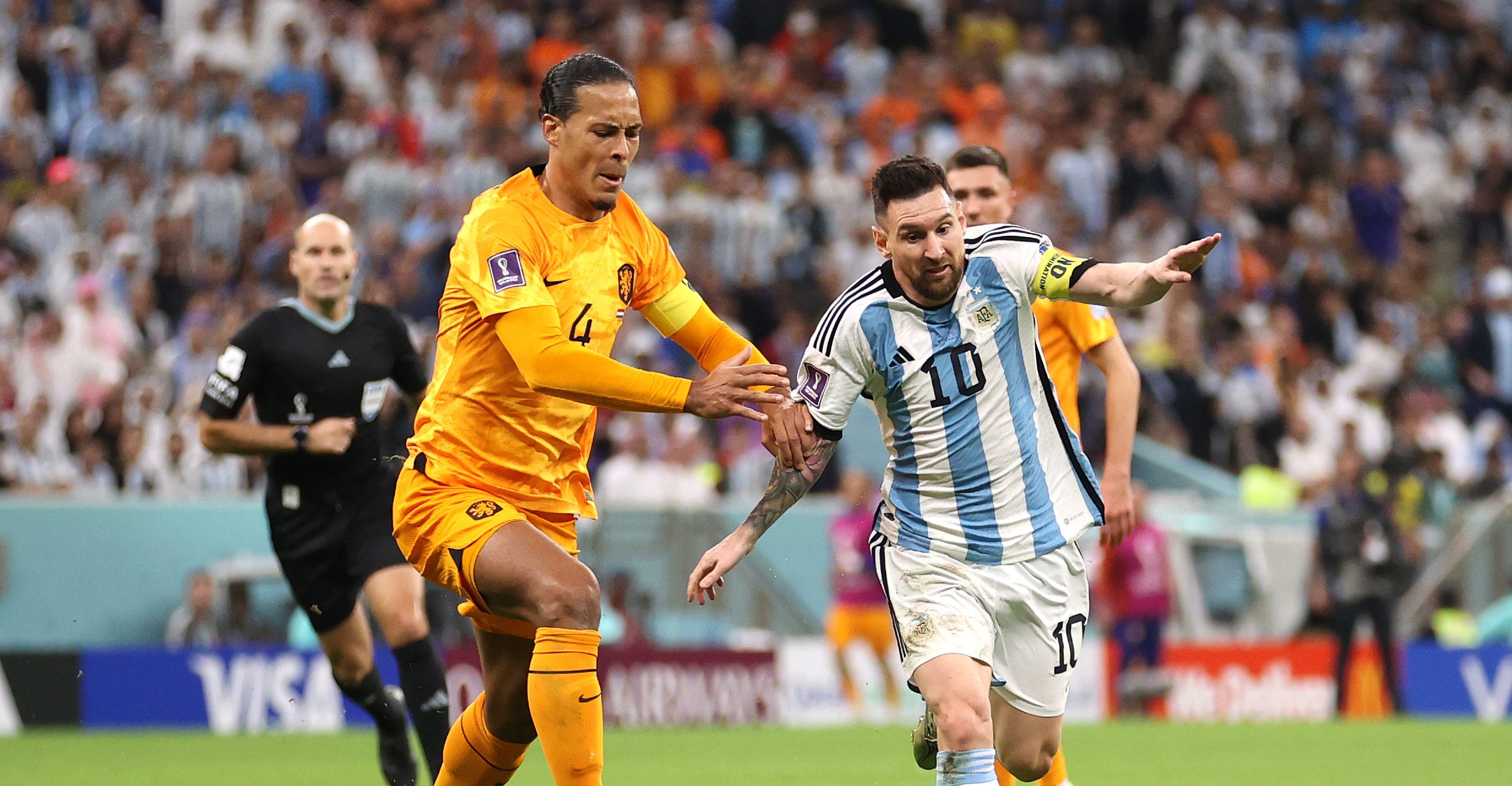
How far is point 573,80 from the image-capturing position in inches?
247

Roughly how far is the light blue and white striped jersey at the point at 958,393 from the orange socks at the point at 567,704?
1.06m

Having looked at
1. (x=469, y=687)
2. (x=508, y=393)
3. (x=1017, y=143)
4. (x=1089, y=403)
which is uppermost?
(x=1017, y=143)

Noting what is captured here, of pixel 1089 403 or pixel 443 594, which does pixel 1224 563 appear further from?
pixel 443 594

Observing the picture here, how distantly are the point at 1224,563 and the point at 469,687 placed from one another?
673 cm

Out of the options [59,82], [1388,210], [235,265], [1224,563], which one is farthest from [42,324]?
[1388,210]

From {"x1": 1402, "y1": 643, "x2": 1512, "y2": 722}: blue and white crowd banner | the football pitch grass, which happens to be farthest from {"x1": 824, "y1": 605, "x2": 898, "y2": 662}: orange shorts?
{"x1": 1402, "y1": 643, "x2": 1512, "y2": 722}: blue and white crowd banner

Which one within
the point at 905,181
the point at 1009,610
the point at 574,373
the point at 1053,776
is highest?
the point at 905,181

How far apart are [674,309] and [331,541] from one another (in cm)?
281

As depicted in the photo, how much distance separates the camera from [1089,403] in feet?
58.0

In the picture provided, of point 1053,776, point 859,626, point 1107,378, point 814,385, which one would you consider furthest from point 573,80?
point 859,626

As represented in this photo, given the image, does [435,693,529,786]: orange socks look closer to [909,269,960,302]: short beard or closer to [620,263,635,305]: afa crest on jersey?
[620,263,635,305]: afa crest on jersey

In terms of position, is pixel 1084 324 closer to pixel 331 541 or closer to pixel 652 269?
pixel 652 269

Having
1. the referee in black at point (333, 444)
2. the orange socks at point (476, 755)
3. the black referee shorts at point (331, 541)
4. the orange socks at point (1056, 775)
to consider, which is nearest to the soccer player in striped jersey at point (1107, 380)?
the orange socks at point (1056, 775)

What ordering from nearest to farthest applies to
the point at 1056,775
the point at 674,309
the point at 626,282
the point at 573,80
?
the point at 573,80, the point at 626,282, the point at 674,309, the point at 1056,775
